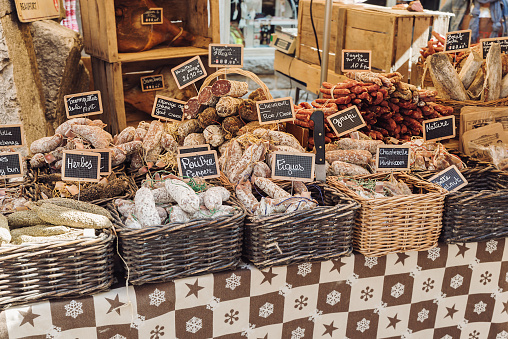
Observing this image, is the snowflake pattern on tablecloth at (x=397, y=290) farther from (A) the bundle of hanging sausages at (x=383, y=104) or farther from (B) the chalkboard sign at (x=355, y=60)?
(B) the chalkboard sign at (x=355, y=60)

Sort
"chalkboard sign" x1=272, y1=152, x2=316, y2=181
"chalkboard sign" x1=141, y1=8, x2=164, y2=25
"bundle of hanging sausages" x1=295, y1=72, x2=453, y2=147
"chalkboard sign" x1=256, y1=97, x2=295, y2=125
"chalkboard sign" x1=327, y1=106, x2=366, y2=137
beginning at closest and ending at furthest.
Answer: "chalkboard sign" x1=272, y1=152, x2=316, y2=181 → "chalkboard sign" x1=256, y1=97, x2=295, y2=125 → "chalkboard sign" x1=327, y1=106, x2=366, y2=137 → "bundle of hanging sausages" x1=295, y1=72, x2=453, y2=147 → "chalkboard sign" x1=141, y1=8, x2=164, y2=25

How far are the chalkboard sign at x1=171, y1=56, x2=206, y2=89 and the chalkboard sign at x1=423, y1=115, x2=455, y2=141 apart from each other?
118 cm

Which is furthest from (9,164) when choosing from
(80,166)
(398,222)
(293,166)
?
(398,222)

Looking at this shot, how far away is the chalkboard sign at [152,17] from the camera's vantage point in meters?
3.25

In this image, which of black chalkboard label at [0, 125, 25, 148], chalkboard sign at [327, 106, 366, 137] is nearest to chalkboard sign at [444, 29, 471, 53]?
chalkboard sign at [327, 106, 366, 137]

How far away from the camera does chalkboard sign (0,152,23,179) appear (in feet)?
5.80

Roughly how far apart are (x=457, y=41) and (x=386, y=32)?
0.52m

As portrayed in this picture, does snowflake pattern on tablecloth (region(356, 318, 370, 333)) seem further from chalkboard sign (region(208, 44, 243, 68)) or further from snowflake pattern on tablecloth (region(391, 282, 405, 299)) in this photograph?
chalkboard sign (region(208, 44, 243, 68))

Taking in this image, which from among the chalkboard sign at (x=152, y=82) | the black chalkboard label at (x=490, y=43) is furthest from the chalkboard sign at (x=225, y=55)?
the black chalkboard label at (x=490, y=43)

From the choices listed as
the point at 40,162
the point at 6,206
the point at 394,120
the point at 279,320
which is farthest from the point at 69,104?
the point at 394,120

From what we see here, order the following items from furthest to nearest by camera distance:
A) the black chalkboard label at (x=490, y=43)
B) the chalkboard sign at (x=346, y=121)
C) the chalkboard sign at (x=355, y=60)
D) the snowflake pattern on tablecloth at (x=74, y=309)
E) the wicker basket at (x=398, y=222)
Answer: the black chalkboard label at (x=490, y=43)
the chalkboard sign at (x=355, y=60)
the chalkboard sign at (x=346, y=121)
the wicker basket at (x=398, y=222)
the snowflake pattern on tablecloth at (x=74, y=309)

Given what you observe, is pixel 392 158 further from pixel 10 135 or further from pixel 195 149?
pixel 10 135

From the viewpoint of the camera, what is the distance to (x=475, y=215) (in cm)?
186

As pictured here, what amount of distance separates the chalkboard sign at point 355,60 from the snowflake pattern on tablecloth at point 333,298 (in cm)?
148
